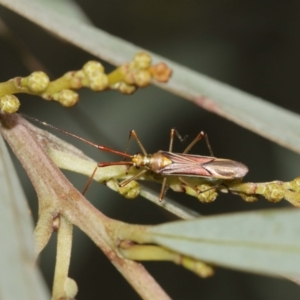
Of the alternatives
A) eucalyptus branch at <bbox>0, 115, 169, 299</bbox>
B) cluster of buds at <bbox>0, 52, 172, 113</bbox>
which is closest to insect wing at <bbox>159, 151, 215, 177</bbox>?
eucalyptus branch at <bbox>0, 115, 169, 299</bbox>

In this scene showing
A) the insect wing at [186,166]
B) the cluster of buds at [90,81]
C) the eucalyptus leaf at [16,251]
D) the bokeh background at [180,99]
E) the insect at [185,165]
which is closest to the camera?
the eucalyptus leaf at [16,251]

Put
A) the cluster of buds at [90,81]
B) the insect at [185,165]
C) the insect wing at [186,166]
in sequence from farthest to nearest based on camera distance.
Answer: the insect wing at [186,166]
the insect at [185,165]
the cluster of buds at [90,81]

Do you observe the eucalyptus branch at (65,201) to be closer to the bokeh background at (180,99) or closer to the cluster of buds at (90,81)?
the cluster of buds at (90,81)

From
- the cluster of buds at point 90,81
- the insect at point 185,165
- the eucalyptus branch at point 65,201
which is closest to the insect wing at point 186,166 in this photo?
the insect at point 185,165

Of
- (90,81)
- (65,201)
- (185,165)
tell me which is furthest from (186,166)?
(90,81)

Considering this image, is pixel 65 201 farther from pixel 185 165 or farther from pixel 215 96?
pixel 185 165

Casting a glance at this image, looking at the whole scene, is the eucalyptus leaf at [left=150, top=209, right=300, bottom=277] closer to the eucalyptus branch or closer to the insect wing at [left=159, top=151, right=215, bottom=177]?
the eucalyptus branch

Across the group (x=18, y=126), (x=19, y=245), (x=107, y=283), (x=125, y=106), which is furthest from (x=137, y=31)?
(x=19, y=245)
